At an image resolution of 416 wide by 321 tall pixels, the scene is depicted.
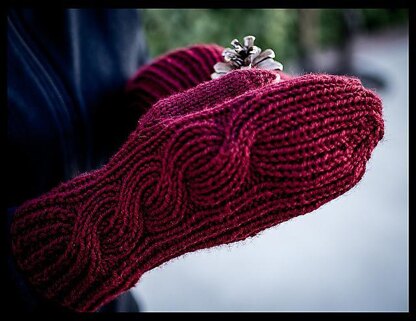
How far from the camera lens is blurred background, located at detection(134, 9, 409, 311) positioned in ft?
3.97

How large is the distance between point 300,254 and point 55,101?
100 centimetres

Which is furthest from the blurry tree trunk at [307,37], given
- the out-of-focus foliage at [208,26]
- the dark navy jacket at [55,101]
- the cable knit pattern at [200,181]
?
the cable knit pattern at [200,181]

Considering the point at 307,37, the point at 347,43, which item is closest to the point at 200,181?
the point at 307,37

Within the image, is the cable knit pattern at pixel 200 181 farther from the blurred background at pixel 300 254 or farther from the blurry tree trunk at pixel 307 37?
the blurry tree trunk at pixel 307 37

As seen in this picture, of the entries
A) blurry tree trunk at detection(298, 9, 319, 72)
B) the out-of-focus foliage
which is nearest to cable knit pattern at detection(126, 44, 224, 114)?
the out-of-focus foliage

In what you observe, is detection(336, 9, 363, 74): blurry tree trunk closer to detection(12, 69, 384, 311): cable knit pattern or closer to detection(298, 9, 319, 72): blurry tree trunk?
detection(298, 9, 319, 72): blurry tree trunk

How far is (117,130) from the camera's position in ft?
1.96

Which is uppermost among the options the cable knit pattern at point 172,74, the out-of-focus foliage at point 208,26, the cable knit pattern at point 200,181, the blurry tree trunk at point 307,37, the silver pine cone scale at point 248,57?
the blurry tree trunk at point 307,37

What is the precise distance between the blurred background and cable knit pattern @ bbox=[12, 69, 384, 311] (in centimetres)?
46

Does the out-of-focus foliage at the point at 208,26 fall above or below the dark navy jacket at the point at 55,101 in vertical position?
above

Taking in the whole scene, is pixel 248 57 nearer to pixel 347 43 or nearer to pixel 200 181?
pixel 200 181

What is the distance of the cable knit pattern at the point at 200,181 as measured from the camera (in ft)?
1.21

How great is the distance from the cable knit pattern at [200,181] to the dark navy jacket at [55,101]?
52 mm

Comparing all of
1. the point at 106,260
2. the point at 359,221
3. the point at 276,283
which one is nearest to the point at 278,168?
the point at 106,260
